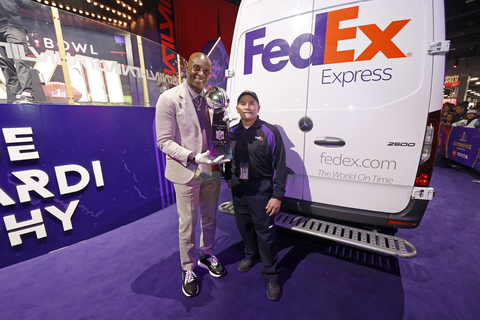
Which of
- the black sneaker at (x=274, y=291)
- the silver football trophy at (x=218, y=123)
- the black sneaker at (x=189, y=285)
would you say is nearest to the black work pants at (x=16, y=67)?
the silver football trophy at (x=218, y=123)

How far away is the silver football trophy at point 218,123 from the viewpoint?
1.58 metres

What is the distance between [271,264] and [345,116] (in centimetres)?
144

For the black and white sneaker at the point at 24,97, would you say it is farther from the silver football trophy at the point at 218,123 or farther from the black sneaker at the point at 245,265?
the black sneaker at the point at 245,265

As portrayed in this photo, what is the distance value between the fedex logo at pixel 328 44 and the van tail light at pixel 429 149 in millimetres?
543

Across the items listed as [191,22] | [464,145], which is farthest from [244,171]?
[191,22]

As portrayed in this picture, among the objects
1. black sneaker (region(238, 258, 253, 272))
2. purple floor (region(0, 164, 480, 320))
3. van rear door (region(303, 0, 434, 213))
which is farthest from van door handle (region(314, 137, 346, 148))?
black sneaker (region(238, 258, 253, 272))

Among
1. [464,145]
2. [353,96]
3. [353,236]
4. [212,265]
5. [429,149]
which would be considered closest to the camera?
[429,149]

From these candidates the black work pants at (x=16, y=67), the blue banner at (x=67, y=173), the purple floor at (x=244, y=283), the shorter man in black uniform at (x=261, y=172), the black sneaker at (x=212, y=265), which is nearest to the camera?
the purple floor at (x=244, y=283)

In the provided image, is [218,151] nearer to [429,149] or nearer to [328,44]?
[328,44]

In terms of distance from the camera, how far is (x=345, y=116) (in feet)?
5.62

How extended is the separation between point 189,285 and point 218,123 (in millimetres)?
1436

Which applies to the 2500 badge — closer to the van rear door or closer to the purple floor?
the van rear door

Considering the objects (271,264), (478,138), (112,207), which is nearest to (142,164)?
(112,207)

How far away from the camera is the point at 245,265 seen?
2018mm
